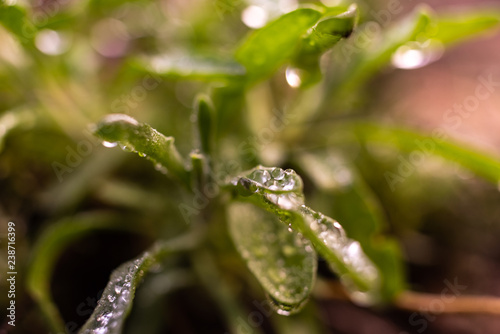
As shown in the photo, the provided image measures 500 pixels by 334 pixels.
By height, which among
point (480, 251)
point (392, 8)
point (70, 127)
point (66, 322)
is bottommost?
point (480, 251)

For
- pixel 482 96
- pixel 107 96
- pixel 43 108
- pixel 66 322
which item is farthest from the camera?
pixel 482 96

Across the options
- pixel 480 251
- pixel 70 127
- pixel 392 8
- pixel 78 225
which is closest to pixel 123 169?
pixel 70 127

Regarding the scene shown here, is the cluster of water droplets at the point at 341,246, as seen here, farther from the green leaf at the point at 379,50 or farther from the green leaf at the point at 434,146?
the green leaf at the point at 379,50

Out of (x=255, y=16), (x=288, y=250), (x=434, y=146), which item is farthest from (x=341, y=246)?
(x=255, y=16)

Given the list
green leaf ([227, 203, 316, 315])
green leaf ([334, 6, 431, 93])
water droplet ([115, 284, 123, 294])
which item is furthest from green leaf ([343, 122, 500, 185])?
water droplet ([115, 284, 123, 294])

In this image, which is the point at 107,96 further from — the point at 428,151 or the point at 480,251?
the point at 480,251

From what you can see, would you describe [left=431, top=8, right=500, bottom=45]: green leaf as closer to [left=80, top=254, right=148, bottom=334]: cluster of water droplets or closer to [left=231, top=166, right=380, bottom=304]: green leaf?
[left=231, top=166, right=380, bottom=304]: green leaf

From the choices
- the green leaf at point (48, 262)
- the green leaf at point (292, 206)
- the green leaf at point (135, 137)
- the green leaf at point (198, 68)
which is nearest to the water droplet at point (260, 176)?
the green leaf at point (292, 206)
